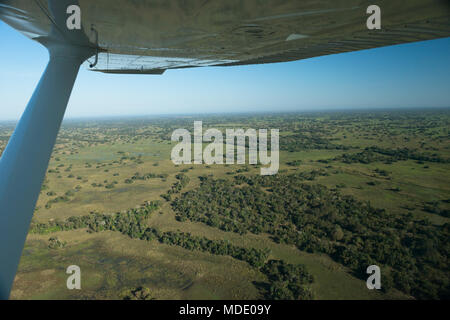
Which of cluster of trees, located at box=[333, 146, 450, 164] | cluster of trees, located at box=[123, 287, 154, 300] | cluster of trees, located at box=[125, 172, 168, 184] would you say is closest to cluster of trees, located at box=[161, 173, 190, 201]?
cluster of trees, located at box=[125, 172, 168, 184]

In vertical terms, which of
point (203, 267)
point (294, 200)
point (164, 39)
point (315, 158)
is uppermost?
point (164, 39)

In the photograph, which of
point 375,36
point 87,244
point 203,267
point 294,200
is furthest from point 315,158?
point 375,36

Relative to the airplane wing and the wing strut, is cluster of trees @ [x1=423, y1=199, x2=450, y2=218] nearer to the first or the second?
the airplane wing

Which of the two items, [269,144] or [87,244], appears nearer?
[87,244]

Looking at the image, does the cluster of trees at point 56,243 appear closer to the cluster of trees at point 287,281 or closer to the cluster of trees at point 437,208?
the cluster of trees at point 287,281
